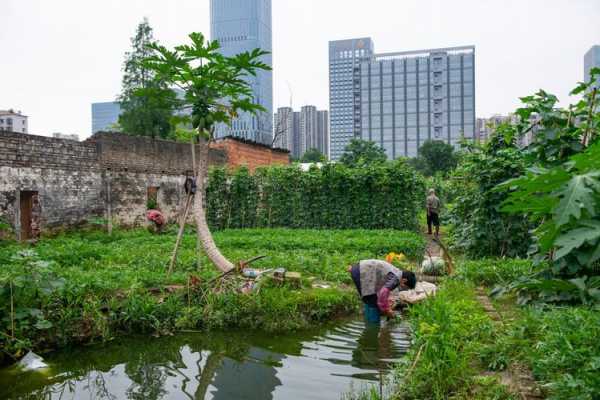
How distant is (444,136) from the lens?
241ft

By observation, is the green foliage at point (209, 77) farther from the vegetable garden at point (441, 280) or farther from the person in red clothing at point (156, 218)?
the person in red clothing at point (156, 218)

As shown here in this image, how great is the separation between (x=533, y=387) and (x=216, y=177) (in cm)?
1557

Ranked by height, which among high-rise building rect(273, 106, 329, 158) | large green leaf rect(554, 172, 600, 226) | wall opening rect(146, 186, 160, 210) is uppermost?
high-rise building rect(273, 106, 329, 158)

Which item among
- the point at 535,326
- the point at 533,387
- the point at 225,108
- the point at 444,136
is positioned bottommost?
the point at 533,387

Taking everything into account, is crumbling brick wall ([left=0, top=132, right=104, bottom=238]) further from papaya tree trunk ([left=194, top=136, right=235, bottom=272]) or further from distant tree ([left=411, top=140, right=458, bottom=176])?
distant tree ([left=411, top=140, right=458, bottom=176])

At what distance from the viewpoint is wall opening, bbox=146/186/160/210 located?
17406 millimetres

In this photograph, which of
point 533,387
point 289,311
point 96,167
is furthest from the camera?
point 96,167

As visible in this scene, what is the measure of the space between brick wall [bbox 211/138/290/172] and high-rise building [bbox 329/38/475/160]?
46911 mm

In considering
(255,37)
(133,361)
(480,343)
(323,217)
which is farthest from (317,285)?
(255,37)

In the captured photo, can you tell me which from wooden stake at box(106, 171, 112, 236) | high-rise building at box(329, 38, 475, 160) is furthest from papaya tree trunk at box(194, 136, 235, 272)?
high-rise building at box(329, 38, 475, 160)

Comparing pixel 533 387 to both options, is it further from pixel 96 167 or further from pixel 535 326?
pixel 96 167

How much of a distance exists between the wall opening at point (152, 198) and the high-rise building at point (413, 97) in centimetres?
5460

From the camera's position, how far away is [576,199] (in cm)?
398

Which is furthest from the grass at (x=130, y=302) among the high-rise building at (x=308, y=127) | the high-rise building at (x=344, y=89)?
the high-rise building at (x=308, y=127)
